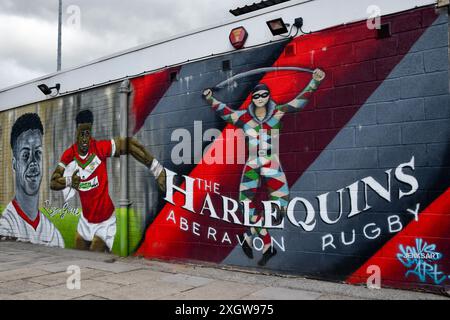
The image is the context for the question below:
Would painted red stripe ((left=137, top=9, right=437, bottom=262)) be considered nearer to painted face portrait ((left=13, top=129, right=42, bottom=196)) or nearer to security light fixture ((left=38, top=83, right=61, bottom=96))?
security light fixture ((left=38, top=83, right=61, bottom=96))

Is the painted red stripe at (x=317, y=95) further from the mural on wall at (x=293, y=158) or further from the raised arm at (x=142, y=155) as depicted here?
the raised arm at (x=142, y=155)

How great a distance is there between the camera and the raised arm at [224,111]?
285 inches

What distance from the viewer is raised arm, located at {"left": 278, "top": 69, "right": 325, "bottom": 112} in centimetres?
645


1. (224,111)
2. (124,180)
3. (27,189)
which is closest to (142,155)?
(124,180)

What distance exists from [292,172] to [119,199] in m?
3.96

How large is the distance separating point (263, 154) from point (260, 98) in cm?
93

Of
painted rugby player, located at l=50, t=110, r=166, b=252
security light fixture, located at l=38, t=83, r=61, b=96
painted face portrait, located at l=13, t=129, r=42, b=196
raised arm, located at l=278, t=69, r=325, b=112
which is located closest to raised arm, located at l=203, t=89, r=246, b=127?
raised arm, located at l=278, t=69, r=325, b=112

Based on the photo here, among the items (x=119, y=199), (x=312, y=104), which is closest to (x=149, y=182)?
(x=119, y=199)

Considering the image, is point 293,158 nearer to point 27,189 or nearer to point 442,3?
point 442,3

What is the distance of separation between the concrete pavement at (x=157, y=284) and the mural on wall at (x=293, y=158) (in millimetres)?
267

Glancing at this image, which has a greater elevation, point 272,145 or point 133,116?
point 133,116
